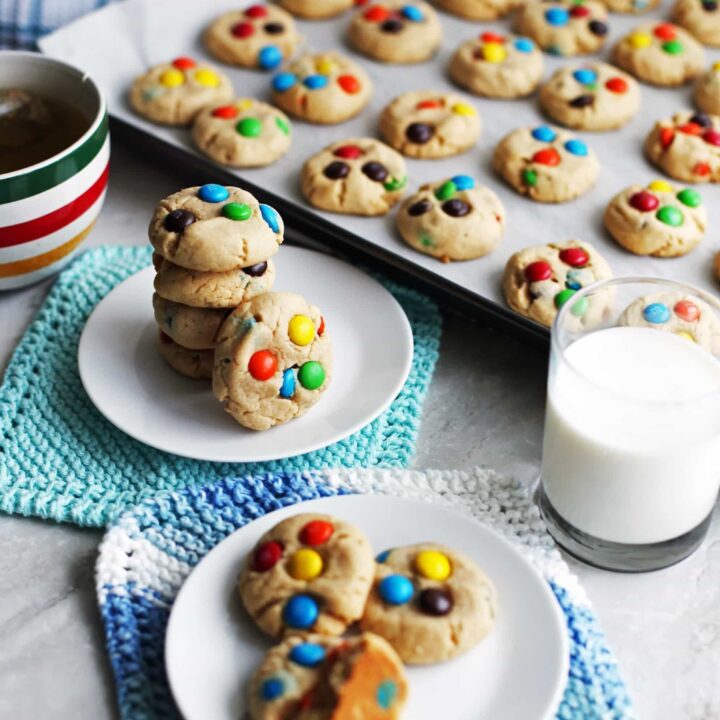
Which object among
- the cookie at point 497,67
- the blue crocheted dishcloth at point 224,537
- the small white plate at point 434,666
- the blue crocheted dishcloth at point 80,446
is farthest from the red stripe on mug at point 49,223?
the cookie at point 497,67

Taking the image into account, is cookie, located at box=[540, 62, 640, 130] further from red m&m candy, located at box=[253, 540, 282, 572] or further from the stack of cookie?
red m&m candy, located at box=[253, 540, 282, 572]

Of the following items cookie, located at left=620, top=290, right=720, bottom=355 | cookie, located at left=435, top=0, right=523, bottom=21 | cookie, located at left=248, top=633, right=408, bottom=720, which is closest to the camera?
cookie, located at left=248, top=633, right=408, bottom=720

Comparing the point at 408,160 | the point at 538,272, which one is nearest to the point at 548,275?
the point at 538,272

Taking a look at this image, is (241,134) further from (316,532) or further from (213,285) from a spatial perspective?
(316,532)

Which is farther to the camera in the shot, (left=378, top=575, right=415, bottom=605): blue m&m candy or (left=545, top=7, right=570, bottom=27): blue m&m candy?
(left=545, top=7, right=570, bottom=27): blue m&m candy

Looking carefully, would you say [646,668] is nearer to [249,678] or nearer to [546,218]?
[249,678]

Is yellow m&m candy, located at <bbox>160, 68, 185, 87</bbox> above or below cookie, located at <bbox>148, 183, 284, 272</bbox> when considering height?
below

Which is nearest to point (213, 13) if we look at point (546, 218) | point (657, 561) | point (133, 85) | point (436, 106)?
point (133, 85)

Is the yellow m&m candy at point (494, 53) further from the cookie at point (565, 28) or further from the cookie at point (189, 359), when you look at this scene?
the cookie at point (189, 359)

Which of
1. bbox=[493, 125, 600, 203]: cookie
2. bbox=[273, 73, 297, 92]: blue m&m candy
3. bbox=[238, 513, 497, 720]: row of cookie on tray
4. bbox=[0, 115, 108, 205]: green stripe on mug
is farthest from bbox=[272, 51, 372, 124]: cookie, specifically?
bbox=[238, 513, 497, 720]: row of cookie on tray
